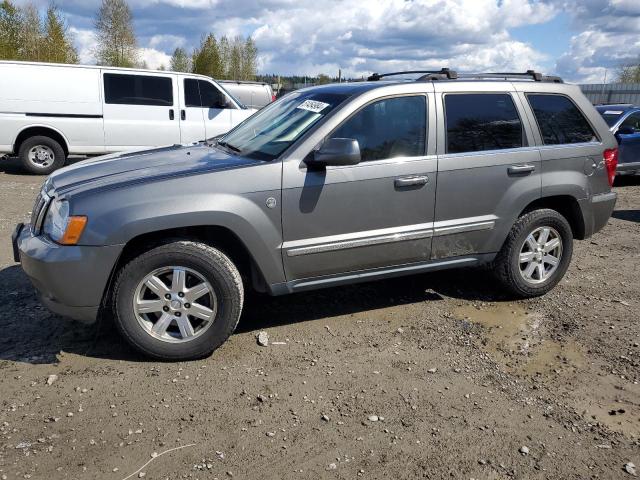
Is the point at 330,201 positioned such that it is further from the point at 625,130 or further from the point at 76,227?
the point at 625,130

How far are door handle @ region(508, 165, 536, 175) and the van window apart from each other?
27.6ft

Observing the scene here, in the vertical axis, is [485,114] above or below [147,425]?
above

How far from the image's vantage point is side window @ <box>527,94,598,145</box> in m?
4.70

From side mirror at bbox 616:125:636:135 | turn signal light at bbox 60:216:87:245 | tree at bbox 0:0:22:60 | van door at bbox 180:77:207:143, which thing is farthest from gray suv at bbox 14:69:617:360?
tree at bbox 0:0:22:60

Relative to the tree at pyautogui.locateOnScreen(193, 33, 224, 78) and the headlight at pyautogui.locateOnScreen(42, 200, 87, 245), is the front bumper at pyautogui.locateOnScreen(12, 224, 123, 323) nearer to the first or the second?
the headlight at pyautogui.locateOnScreen(42, 200, 87, 245)

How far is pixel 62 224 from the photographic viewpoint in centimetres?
344

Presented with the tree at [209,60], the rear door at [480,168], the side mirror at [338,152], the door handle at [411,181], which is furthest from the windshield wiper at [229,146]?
the tree at [209,60]

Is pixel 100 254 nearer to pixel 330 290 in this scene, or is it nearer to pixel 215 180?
pixel 215 180

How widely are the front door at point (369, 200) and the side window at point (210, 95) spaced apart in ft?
26.1

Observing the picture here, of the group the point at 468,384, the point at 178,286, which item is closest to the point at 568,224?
the point at 468,384

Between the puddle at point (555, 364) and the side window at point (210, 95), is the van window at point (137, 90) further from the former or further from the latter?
the puddle at point (555, 364)

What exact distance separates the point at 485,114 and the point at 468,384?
2.18 meters

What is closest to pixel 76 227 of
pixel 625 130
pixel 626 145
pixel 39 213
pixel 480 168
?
pixel 39 213

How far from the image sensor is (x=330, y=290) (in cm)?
501
